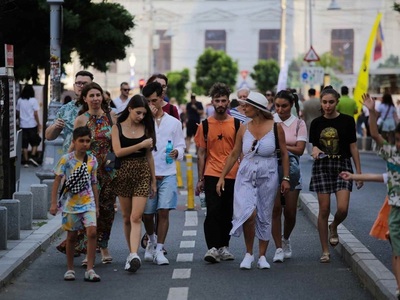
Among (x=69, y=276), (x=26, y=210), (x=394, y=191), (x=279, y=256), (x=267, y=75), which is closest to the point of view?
(x=394, y=191)

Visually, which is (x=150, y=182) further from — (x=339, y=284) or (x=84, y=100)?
(x=339, y=284)

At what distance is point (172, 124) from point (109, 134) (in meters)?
0.65

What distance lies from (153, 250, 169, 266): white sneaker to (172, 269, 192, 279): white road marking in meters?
0.38

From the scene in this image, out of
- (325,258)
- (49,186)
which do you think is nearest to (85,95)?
(325,258)

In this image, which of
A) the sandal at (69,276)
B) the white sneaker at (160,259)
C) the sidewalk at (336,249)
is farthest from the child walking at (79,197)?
the white sneaker at (160,259)

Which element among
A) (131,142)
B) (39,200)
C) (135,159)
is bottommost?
(39,200)

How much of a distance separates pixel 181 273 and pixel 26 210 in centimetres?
343

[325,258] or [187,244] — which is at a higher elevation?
[325,258]

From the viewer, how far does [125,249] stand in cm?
1304

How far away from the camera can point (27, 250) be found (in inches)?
477

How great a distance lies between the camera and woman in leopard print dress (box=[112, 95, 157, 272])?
1123cm

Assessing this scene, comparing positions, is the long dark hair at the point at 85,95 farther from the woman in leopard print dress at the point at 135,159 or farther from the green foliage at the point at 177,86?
the green foliage at the point at 177,86

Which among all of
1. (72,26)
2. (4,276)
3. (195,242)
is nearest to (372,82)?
(72,26)

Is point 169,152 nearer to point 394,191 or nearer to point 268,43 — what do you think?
point 394,191
